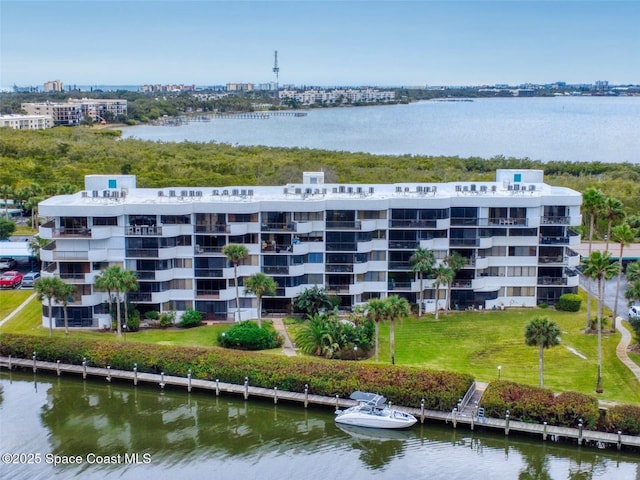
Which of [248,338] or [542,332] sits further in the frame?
[248,338]

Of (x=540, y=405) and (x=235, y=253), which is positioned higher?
(x=235, y=253)

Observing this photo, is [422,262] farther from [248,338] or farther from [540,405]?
[540,405]

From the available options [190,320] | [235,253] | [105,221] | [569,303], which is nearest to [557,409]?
[569,303]

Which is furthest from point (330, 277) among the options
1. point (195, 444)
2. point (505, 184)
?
point (195, 444)

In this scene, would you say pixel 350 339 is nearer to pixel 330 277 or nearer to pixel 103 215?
pixel 330 277

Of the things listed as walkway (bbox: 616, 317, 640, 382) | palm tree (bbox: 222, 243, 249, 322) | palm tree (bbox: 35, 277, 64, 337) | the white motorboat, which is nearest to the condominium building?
palm tree (bbox: 222, 243, 249, 322)

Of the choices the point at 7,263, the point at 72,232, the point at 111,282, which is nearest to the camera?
the point at 111,282

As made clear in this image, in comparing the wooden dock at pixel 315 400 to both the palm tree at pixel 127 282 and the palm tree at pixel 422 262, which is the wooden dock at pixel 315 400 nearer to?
the palm tree at pixel 127 282
